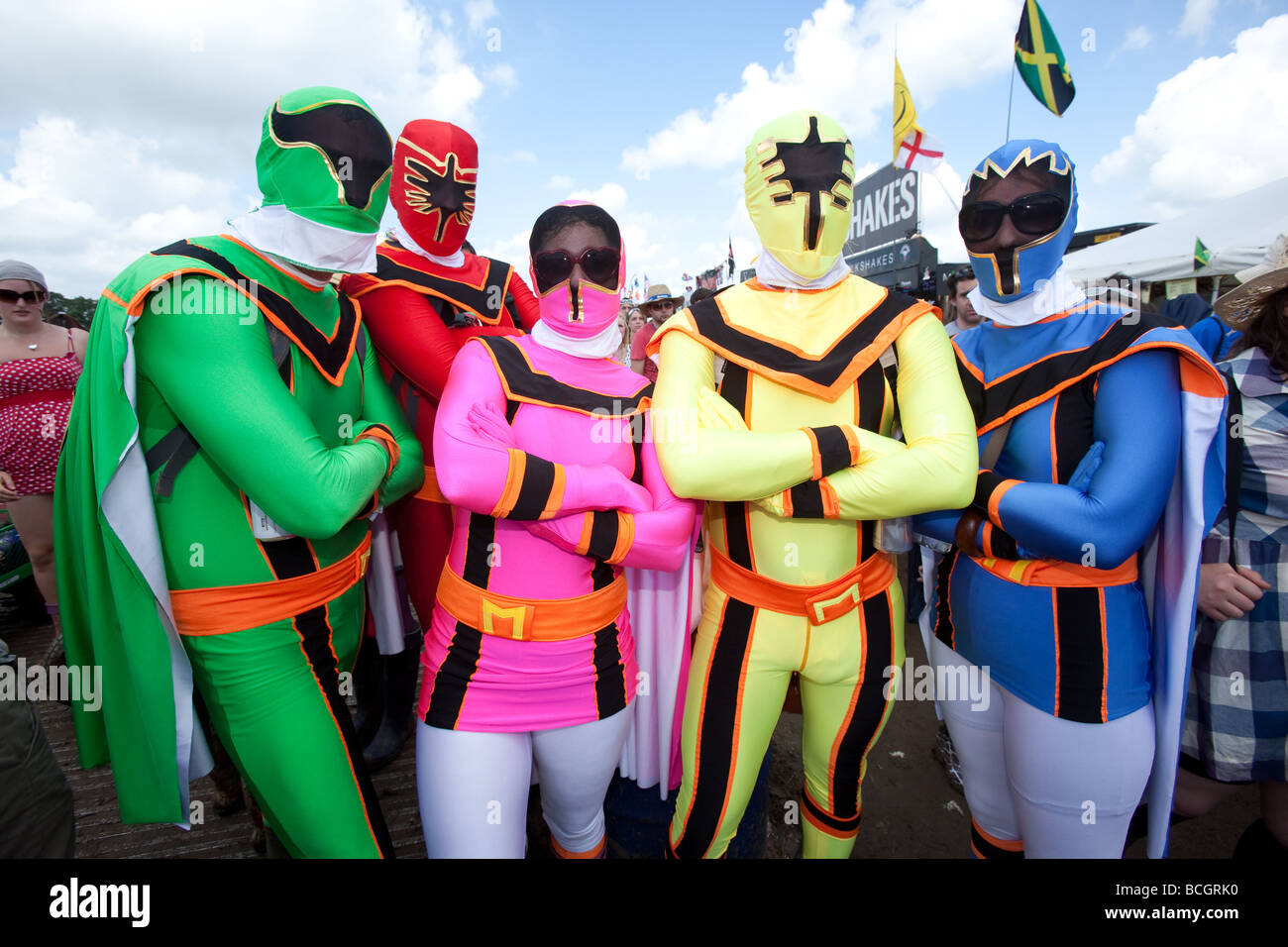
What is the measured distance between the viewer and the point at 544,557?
1744mm

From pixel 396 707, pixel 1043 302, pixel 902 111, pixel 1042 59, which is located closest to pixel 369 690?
pixel 396 707

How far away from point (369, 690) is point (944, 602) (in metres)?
2.82

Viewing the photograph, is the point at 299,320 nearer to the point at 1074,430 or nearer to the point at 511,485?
the point at 511,485

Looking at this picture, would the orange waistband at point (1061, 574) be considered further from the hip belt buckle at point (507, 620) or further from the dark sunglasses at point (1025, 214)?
the hip belt buckle at point (507, 620)

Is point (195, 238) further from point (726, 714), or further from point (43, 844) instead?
point (726, 714)

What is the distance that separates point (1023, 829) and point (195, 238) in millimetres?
2903

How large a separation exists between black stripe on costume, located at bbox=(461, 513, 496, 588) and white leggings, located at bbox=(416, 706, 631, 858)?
0.42 metres

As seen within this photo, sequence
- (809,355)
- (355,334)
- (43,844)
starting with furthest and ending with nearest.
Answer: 1. (355,334)
2. (809,355)
3. (43,844)

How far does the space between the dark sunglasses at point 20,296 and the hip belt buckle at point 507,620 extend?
4.21 m

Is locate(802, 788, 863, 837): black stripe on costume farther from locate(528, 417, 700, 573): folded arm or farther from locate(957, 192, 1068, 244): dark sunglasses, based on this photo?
Answer: locate(957, 192, 1068, 244): dark sunglasses

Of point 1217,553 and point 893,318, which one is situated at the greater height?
point 893,318

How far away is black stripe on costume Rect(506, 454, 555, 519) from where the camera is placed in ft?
5.12
